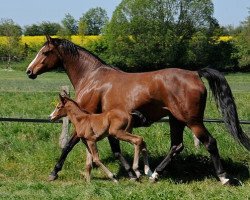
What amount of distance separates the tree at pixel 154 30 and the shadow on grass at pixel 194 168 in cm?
6073

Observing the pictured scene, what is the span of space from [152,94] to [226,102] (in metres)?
1.21

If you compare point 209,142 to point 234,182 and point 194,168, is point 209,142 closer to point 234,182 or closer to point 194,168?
point 234,182

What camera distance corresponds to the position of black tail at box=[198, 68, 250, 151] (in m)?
8.80

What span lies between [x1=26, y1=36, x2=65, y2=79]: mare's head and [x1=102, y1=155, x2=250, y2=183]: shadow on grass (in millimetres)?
2162

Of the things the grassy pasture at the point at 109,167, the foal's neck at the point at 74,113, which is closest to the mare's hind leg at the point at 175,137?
the grassy pasture at the point at 109,167

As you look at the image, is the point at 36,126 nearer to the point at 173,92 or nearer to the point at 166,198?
the point at 173,92

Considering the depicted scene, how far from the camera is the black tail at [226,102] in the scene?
880 centimetres

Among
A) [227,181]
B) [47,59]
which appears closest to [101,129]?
[47,59]

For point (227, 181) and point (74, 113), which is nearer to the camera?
point (227, 181)

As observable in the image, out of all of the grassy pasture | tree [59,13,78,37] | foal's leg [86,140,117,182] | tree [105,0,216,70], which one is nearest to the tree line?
tree [105,0,216,70]

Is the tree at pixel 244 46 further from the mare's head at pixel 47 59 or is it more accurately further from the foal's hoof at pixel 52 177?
the foal's hoof at pixel 52 177

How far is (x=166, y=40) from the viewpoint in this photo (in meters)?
75.1

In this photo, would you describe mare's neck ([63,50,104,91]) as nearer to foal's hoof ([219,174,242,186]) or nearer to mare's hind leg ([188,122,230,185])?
mare's hind leg ([188,122,230,185])

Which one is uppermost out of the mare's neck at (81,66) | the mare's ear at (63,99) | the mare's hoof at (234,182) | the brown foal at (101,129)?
the mare's neck at (81,66)
